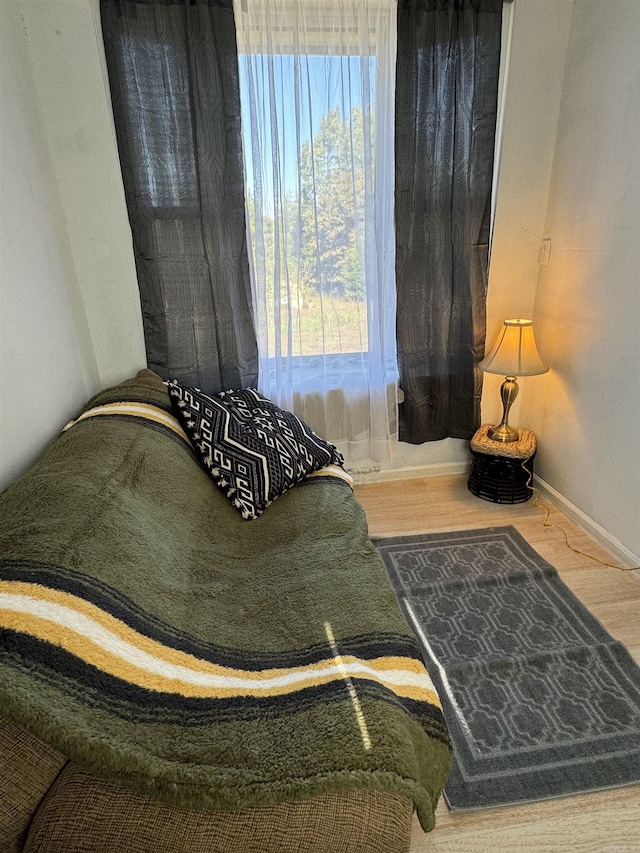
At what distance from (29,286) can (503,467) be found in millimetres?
2153

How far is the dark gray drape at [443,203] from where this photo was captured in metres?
1.91

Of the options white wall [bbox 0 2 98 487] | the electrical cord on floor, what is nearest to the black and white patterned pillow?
white wall [bbox 0 2 98 487]

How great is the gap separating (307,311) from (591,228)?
49.4 inches

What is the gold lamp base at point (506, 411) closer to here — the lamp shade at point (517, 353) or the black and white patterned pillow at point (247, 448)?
the lamp shade at point (517, 353)

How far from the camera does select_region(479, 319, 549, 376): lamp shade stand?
7.32ft

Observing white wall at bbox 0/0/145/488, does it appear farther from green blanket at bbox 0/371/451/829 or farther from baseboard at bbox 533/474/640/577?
baseboard at bbox 533/474/640/577

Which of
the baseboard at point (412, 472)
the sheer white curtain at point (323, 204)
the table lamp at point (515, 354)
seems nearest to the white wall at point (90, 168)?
the sheer white curtain at point (323, 204)

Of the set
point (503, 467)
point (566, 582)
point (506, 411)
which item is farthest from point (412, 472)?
point (566, 582)

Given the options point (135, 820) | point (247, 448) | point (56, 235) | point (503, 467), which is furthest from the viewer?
point (503, 467)

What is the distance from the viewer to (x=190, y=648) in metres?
0.98

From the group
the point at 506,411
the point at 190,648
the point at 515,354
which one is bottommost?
the point at 506,411

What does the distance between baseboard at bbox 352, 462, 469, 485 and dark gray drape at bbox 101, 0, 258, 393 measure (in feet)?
2.82

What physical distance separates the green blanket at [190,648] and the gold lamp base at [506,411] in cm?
132

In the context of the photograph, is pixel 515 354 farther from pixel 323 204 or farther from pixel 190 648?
pixel 190 648
